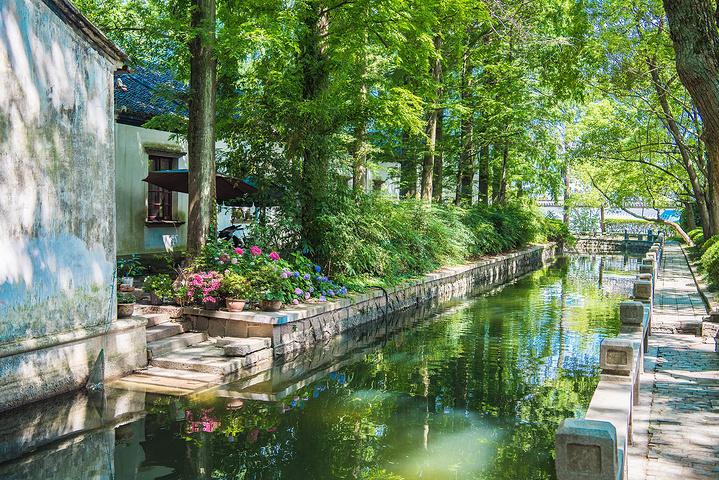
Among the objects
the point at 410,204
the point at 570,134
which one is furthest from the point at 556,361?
the point at 570,134

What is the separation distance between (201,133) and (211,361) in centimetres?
401

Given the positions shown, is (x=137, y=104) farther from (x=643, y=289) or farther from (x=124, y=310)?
(x=643, y=289)

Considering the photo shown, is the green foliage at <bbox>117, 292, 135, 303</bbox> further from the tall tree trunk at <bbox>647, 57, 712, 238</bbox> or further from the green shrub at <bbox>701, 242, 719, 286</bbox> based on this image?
the tall tree trunk at <bbox>647, 57, 712, 238</bbox>

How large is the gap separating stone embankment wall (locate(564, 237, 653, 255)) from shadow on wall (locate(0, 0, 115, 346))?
37553mm

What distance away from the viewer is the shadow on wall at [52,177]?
676 cm

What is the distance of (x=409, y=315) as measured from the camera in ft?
49.4

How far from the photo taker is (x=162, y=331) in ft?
31.2

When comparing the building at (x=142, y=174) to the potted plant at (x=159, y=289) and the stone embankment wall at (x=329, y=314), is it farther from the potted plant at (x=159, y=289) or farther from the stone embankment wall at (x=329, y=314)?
the potted plant at (x=159, y=289)

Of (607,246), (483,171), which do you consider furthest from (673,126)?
(607,246)

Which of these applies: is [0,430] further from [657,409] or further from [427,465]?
[657,409]

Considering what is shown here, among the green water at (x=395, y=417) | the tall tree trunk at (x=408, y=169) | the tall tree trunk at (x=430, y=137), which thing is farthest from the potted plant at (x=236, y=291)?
the tall tree trunk at (x=408, y=169)

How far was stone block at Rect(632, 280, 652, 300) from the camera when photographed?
11.5 metres

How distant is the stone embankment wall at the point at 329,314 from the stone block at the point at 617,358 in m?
5.21

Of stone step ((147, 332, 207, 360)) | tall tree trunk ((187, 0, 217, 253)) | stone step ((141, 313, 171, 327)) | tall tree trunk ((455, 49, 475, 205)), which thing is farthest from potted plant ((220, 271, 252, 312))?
tall tree trunk ((455, 49, 475, 205))
